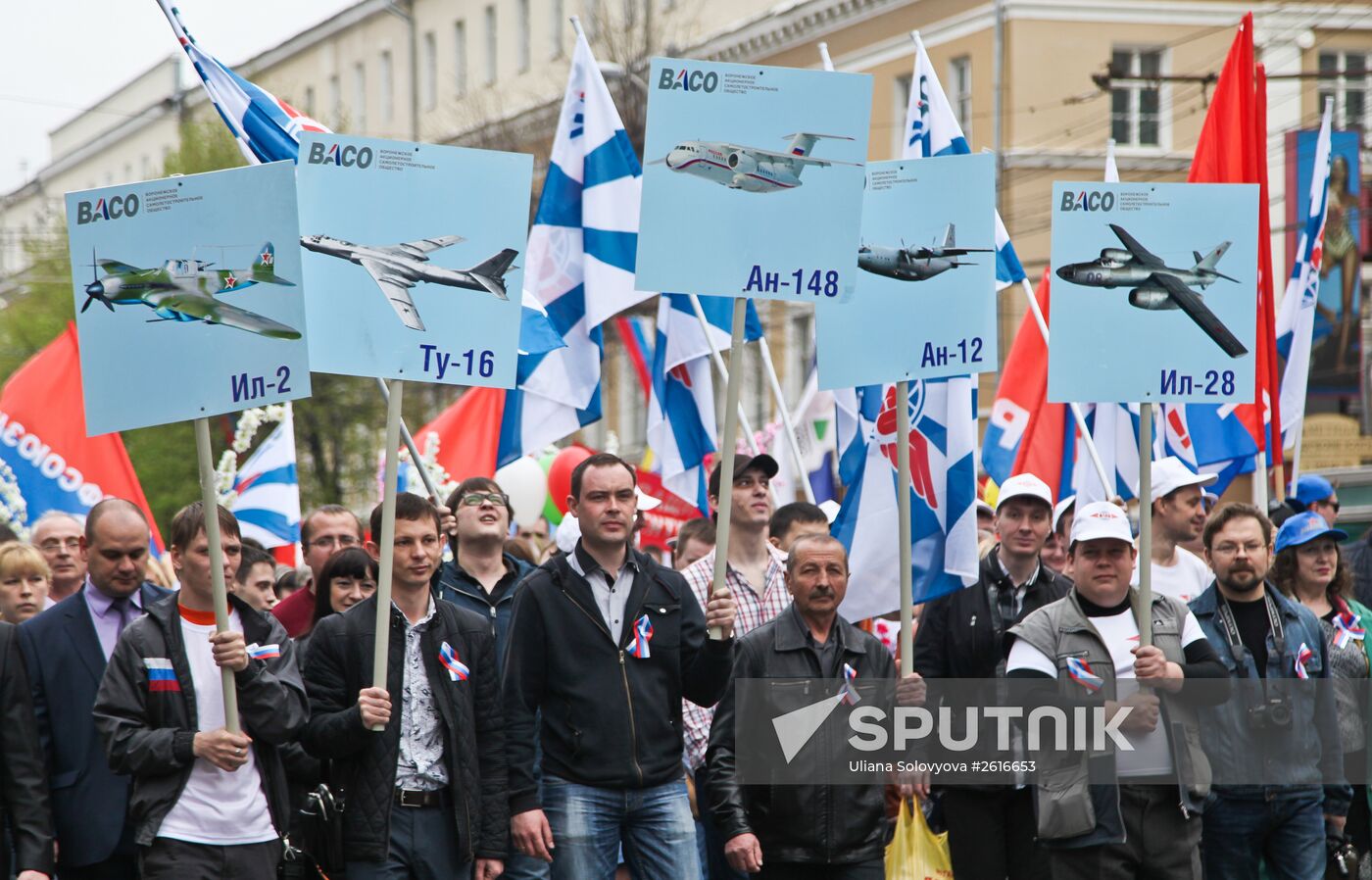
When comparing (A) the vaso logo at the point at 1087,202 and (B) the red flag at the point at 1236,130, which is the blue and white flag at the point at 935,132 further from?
(A) the vaso logo at the point at 1087,202

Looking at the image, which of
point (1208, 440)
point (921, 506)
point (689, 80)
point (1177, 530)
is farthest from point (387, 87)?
point (689, 80)

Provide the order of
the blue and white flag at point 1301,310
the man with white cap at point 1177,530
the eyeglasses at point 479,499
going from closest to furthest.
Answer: the eyeglasses at point 479,499 → the man with white cap at point 1177,530 → the blue and white flag at point 1301,310

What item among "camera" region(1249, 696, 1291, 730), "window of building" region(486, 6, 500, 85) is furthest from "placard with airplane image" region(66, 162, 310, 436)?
"window of building" region(486, 6, 500, 85)

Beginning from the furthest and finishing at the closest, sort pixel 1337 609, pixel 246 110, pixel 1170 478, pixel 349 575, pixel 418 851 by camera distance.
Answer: pixel 246 110
pixel 1170 478
pixel 1337 609
pixel 349 575
pixel 418 851

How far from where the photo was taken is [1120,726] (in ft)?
25.1

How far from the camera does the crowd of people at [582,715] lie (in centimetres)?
697

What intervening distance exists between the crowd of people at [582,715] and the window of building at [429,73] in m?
45.2

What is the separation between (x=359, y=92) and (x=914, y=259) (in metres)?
49.5

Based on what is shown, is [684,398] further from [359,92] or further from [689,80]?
[359,92]

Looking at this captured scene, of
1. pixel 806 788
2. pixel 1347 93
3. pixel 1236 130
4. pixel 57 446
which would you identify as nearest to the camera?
pixel 806 788

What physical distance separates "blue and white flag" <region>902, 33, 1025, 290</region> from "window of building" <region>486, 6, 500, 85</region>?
39.9m

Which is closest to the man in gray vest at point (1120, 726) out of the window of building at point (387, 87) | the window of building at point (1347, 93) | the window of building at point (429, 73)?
the window of building at point (1347, 93)

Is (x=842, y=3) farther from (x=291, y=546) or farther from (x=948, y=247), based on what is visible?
(x=948, y=247)

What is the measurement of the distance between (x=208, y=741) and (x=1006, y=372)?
823 centimetres
